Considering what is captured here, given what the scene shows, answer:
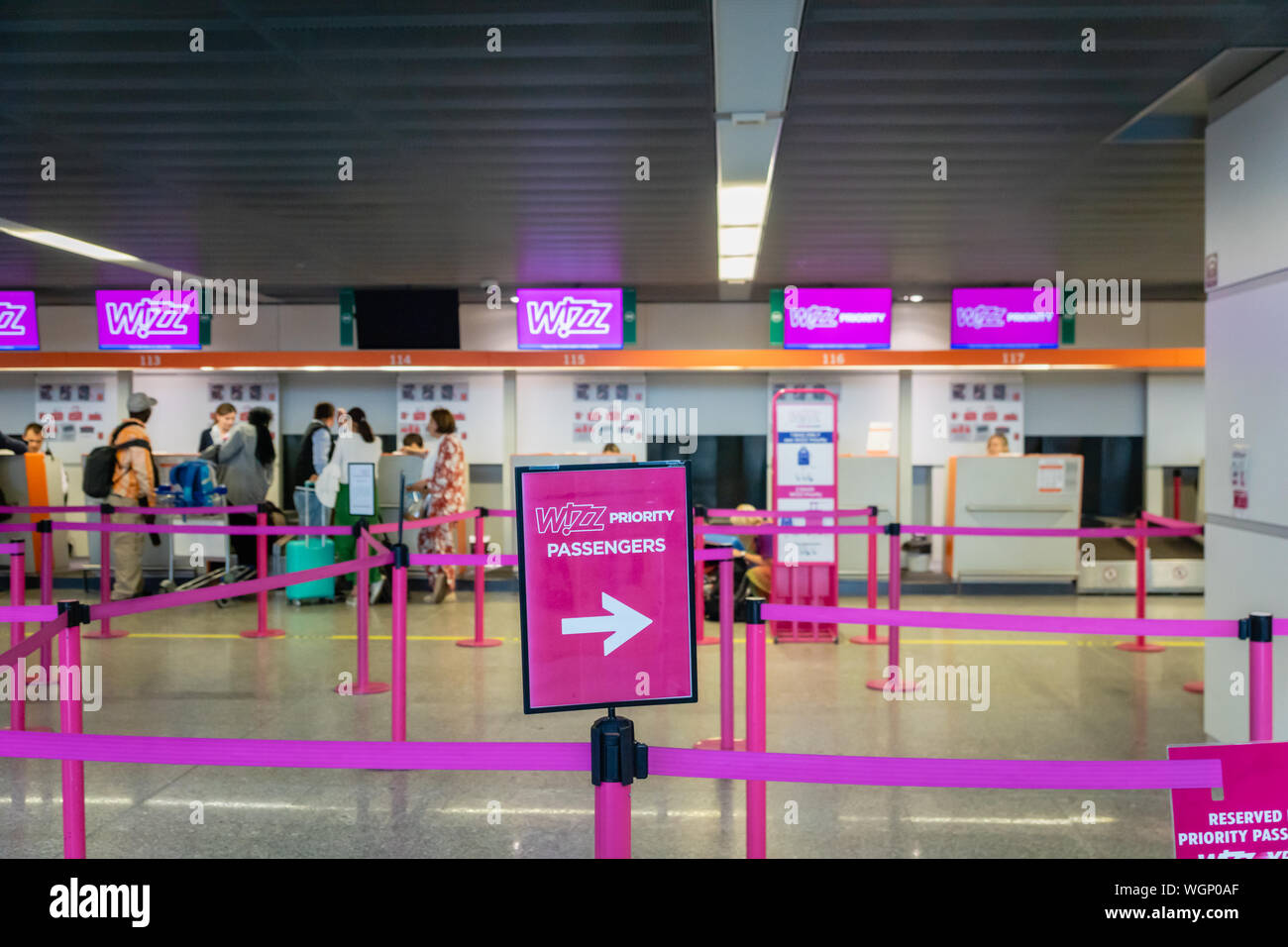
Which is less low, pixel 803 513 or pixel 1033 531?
pixel 803 513

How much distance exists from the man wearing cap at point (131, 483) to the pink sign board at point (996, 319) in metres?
8.09

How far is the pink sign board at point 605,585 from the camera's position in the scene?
9.30 ft

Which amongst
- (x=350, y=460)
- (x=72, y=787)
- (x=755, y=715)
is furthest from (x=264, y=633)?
(x=755, y=715)

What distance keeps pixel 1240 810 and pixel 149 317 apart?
10.8 m

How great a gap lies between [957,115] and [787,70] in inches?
49.4

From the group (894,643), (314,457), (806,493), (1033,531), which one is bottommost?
(894,643)

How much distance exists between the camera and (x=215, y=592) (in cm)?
429

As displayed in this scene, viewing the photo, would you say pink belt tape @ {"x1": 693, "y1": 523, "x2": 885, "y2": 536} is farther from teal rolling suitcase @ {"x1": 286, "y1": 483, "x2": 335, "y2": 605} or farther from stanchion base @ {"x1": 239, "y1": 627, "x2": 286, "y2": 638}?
teal rolling suitcase @ {"x1": 286, "y1": 483, "x2": 335, "y2": 605}

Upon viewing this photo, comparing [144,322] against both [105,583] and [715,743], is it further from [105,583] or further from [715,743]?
[715,743]

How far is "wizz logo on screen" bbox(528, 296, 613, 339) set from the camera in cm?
1016

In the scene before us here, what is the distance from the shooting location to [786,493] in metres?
7.94

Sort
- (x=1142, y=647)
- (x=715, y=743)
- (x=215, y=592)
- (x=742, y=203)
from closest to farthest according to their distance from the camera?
1. (x=215, y=592)
2. (x=715, y=743)
3. (x=742, y=203)
4. (x=1142, y=647)
